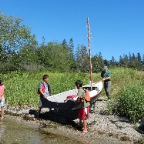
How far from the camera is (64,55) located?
102938mm

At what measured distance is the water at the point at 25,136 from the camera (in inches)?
480

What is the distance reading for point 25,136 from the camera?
13.0m

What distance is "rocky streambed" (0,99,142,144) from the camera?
12.2 metres

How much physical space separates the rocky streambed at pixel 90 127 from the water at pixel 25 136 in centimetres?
7

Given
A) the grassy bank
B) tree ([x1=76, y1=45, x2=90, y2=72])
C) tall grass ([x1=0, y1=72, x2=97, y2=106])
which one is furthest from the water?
tree ([x1=76, y1=45, x2=90, y2=72])

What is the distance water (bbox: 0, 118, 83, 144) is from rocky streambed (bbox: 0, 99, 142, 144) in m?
0.07

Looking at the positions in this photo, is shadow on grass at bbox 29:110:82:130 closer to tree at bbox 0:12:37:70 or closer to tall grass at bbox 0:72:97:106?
tall grass at bbox 0:72:97:106

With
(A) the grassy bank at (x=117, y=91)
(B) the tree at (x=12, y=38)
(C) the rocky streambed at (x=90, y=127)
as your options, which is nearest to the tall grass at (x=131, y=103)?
(A) the grassy bank at (x=117, y=91)

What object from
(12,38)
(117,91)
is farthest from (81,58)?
(117,91)

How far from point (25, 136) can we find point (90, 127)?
8.74ft

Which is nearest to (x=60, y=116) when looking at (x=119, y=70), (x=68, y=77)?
(x=68, y=77)

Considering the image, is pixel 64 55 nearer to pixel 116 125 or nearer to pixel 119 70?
pixel 119 70

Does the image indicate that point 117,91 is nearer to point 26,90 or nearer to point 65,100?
point 26,90

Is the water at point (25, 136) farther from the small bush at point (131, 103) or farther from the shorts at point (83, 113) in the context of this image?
the small bush at point (131, 103)
